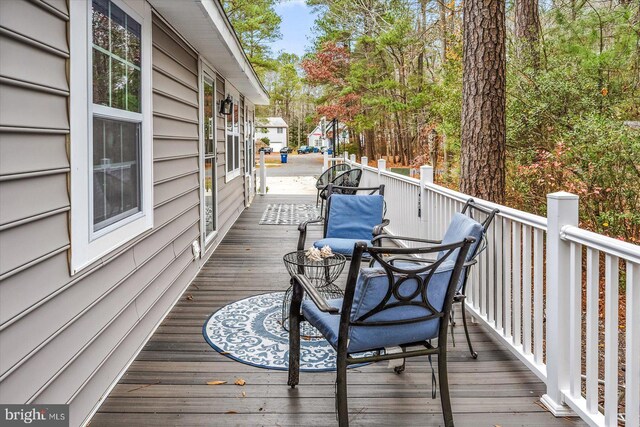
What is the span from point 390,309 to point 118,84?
2001 millimetres

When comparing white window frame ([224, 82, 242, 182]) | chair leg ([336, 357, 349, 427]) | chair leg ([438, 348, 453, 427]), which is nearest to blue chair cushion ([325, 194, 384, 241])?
chair leg ([438, 348, 453, 427])

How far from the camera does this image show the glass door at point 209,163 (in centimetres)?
573

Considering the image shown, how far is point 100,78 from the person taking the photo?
253 centimetres

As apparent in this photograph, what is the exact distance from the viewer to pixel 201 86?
5395 mm

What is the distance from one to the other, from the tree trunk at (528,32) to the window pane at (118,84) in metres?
6.18

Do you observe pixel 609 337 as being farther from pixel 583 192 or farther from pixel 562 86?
pixel 562 86

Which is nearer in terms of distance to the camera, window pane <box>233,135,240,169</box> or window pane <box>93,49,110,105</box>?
window pane <box>93,49,110,105</box>

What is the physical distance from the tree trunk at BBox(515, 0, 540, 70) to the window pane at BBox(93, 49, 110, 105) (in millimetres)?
6392

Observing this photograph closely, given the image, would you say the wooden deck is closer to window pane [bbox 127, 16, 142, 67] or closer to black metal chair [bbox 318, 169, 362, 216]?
window pane [bbox 127, 16, 142, 67]

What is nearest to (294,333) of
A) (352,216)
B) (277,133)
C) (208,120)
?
(352,216)

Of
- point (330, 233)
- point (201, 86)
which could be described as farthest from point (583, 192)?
point (201, 86)

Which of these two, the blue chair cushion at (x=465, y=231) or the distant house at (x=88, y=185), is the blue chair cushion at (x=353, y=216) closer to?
the distant house at (x=88, y=185)

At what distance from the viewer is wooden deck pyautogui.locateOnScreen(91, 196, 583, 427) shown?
239cm

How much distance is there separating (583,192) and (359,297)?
4.63 m
